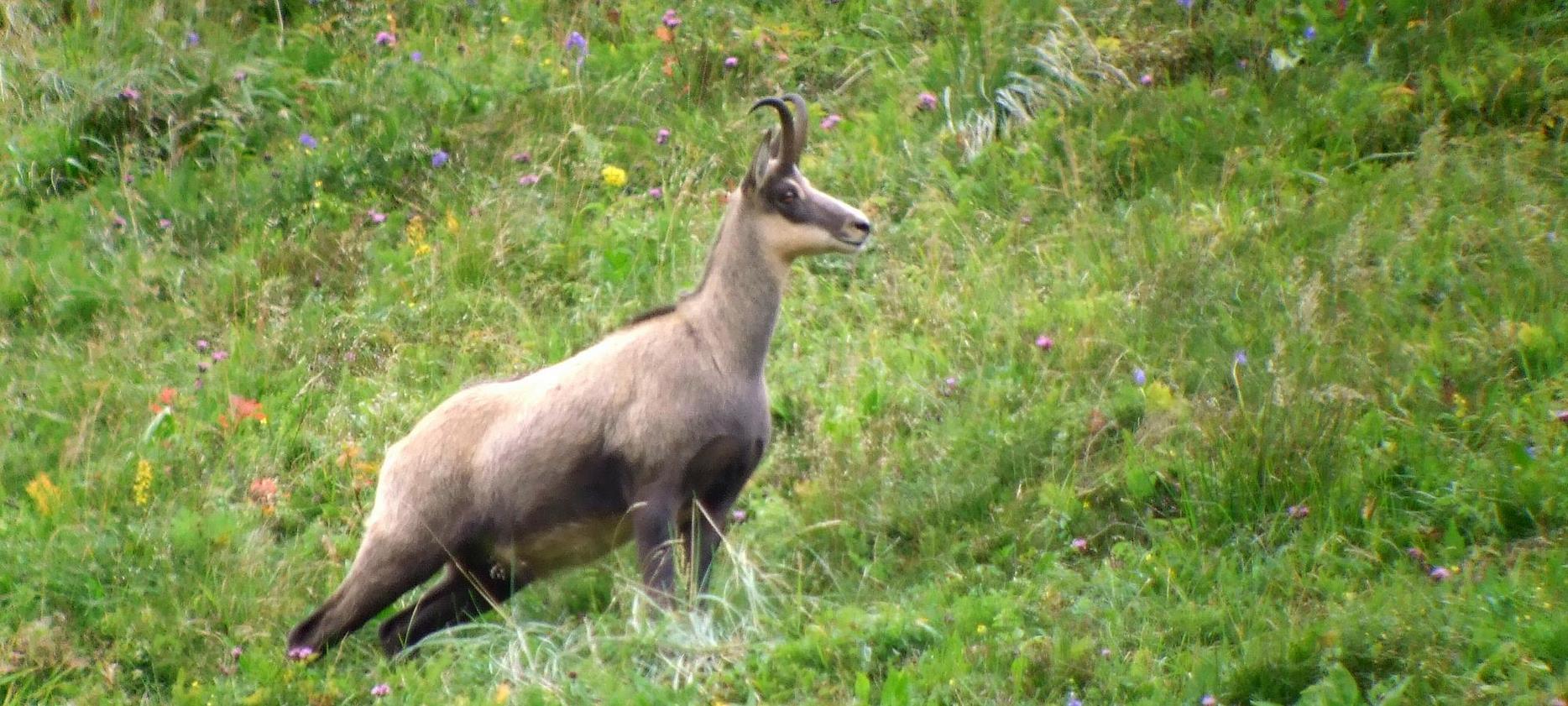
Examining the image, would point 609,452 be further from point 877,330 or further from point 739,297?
point 877,330

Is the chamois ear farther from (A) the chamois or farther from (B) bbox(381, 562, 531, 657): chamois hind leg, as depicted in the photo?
(B) bbox(381, 562, 531, 657): chamois hind leg

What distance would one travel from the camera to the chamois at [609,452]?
6.24 metres

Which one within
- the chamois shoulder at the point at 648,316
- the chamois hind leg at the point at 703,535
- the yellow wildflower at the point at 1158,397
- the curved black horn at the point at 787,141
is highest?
the curved black horn at the point at 787,141

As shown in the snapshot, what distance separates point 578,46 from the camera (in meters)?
10.4

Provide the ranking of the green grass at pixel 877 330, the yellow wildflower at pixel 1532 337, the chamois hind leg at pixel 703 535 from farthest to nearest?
the yellow wildflower at pixel 1532 337
the chamois hind leg at pixel 703 535
the green grass at pixel 877 330

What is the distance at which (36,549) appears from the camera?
6977 mm

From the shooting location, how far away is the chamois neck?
6.51 m

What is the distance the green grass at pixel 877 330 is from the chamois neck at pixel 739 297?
0.67 m

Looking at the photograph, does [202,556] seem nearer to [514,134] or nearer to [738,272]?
[738,272]

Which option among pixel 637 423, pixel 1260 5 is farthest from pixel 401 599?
pixel 1260 5

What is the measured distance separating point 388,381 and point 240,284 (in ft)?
4.43

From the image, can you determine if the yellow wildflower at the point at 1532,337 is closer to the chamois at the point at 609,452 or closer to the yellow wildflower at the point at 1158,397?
the yellow wildflower at the point at 1158,397

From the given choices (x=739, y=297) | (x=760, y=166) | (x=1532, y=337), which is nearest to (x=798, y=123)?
(x=760, y=166)

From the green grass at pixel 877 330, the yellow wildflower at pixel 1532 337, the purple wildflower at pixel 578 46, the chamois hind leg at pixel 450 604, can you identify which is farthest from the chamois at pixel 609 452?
the purple wildflower at pixel 578 46
